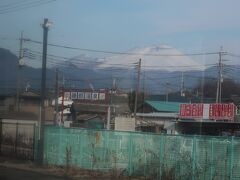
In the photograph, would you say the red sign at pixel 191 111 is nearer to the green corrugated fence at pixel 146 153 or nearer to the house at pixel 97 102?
the house at pixel 97 102

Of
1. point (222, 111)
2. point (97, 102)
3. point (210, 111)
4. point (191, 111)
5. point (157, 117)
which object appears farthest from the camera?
point (97, 102)

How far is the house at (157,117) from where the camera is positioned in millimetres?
59062

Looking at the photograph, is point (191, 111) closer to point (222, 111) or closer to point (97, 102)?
point (222, 111)

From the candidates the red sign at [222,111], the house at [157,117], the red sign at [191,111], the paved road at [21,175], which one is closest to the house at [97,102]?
the house at [157,117]

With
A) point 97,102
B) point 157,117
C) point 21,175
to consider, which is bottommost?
point 21,175

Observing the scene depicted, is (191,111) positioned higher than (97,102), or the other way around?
(97,102)


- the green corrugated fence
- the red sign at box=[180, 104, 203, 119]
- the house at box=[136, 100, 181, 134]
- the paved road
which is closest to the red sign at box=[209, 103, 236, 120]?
the red sign at box=[180, 104, 203, 119]

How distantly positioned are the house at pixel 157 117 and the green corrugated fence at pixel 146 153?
24794 millimetres

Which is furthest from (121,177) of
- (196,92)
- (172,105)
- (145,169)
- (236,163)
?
(196,92)

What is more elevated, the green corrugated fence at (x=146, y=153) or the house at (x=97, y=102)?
the house at (x=97, y=102)

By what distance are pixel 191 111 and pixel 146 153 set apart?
32666 mm

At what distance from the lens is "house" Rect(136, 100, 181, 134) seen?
59062 mm

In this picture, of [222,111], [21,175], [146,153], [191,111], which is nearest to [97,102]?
[191,111]

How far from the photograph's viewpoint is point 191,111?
178ft
